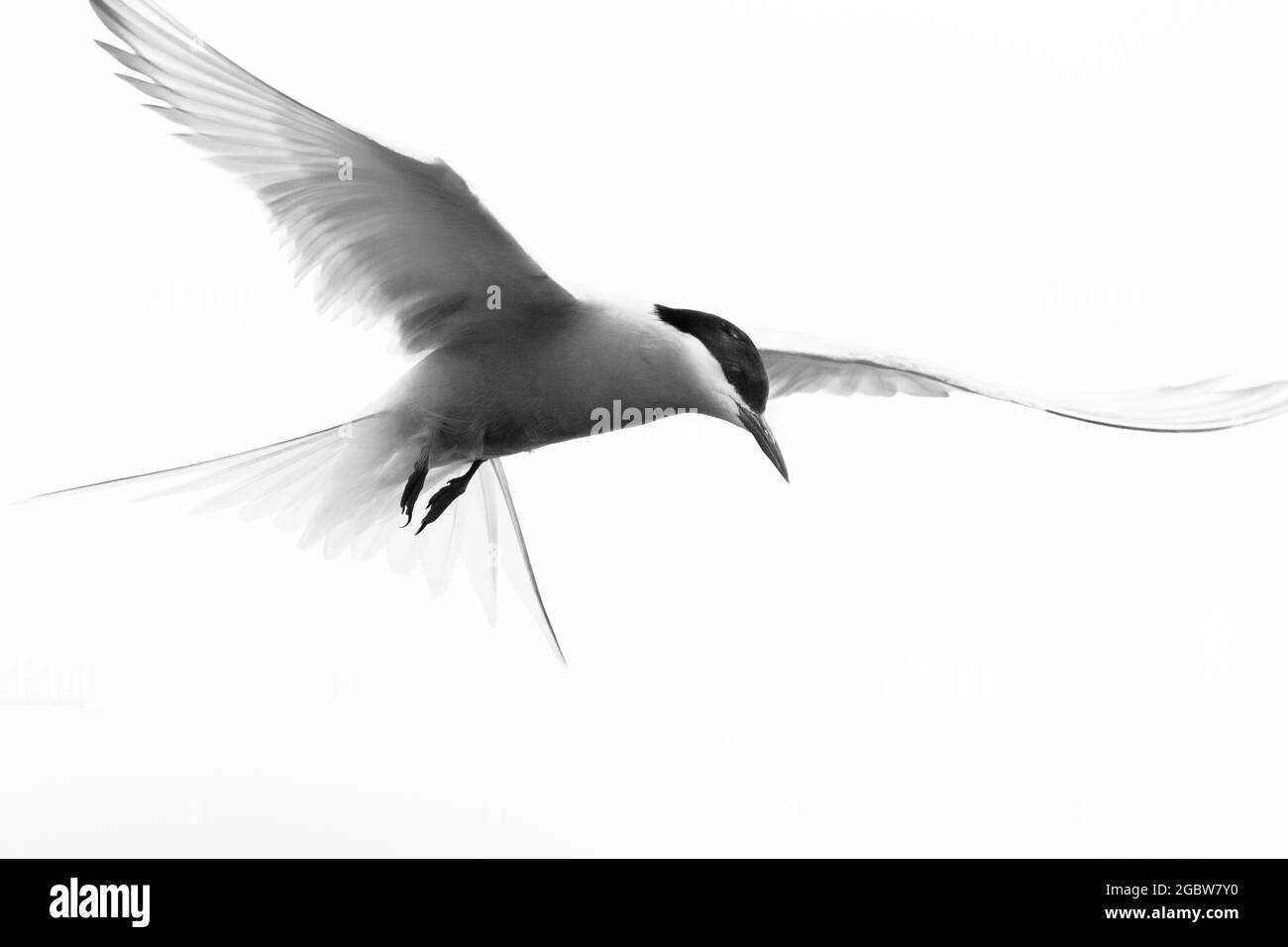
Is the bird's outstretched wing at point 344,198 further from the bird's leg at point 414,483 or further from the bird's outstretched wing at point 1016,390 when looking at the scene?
the bird's outstretched wing at point 1016,390

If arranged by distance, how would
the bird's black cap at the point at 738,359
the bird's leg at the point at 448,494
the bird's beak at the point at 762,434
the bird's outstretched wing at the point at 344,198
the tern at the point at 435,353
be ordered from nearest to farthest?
the bird's outstretched wing at the point at 344,198 → the tern at the point at 435,353 → the bird's beak at the point at 762,434 → the bird's black cap at the point at 738,359 → the bird's leg at the point at 448,494

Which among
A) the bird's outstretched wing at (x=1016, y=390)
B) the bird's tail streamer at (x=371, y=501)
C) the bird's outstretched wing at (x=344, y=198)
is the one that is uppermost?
the bird's outstretched wing at (x=344, y=198)

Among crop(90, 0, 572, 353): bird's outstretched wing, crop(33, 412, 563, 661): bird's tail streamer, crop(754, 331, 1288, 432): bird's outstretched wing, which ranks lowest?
crop(33, 412, 563, 661): bird's tail streamer

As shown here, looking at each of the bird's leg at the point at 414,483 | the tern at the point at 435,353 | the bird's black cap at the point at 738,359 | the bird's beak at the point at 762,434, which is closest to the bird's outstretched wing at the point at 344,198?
the tern at the point at 435,353

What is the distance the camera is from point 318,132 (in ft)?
11.1

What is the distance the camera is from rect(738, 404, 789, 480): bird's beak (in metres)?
3.64

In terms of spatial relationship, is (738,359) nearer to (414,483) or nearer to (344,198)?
(414,483)

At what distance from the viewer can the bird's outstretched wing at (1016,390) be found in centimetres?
416

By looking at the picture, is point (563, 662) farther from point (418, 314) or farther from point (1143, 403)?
point (1143, 403)

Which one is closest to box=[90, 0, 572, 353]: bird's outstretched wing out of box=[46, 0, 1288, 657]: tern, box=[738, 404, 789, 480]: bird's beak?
box=[46, 0, 1288, 657]: tern

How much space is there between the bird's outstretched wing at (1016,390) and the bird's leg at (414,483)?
117 cm

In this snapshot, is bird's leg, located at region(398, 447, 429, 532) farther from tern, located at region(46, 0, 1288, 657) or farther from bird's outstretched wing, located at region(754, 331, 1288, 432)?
bird's outstretched wing, located at region(754, 331, 1288, 432)

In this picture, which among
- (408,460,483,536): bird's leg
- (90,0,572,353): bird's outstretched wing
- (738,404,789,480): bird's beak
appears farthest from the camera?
(408,460,483,536): bird's leg

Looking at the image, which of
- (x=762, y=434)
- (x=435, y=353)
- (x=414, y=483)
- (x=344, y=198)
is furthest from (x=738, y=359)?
(x=344, y=198)
